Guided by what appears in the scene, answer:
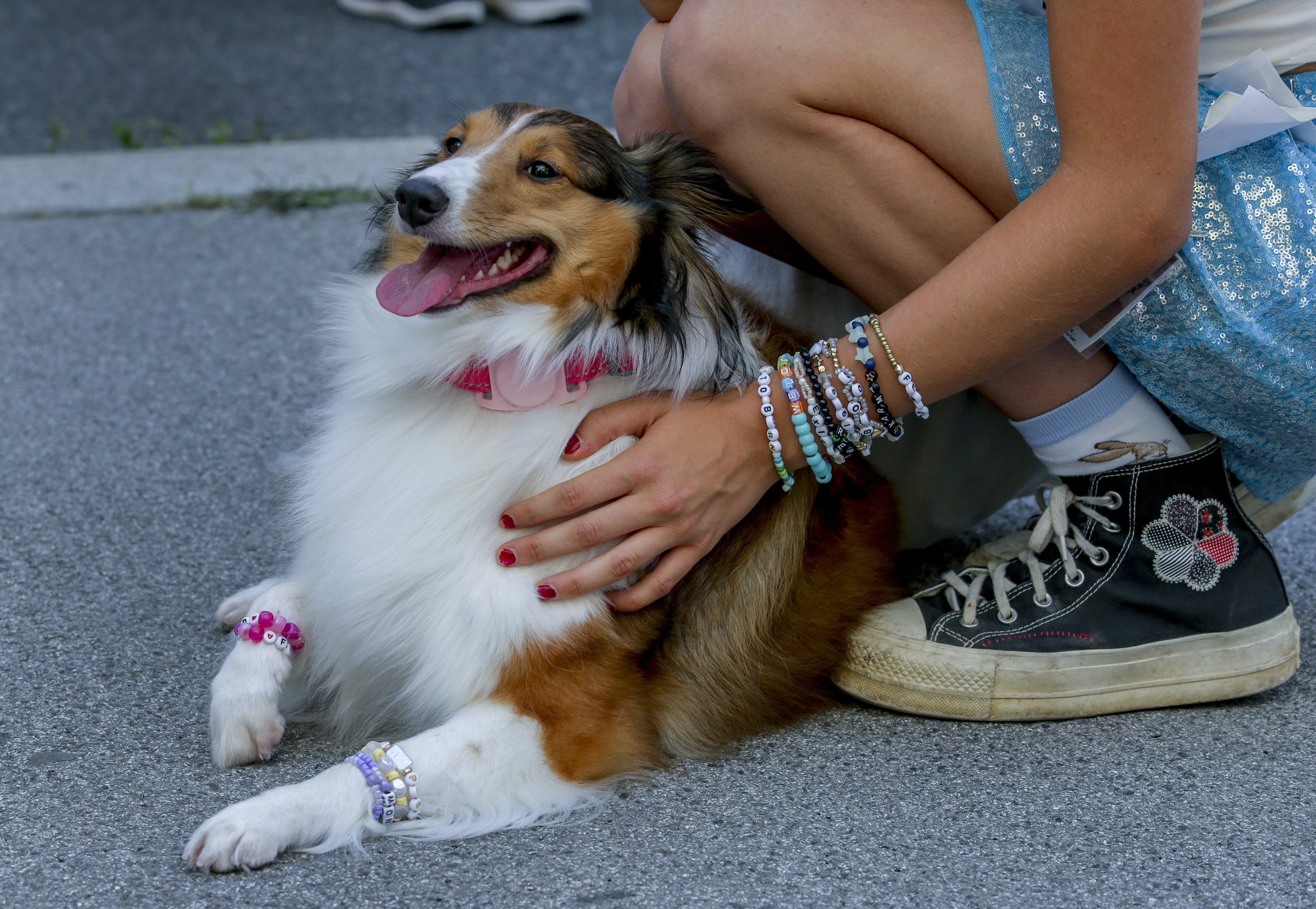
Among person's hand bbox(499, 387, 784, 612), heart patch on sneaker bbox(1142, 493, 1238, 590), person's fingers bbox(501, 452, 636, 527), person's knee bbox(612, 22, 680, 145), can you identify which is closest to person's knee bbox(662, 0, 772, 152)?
person's knee bbox(612, 22, 680, 145)

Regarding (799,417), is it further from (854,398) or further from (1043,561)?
(1043,561)

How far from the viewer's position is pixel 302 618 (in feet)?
6.54

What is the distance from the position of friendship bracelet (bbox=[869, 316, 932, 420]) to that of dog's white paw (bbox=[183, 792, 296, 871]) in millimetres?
1090

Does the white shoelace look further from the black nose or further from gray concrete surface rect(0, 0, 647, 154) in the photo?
gray concrete surface rect(0, 0, 647, 154)

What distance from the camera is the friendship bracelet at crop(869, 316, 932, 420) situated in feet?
5.97

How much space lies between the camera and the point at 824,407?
1867 mm

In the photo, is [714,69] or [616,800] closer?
[616,800]

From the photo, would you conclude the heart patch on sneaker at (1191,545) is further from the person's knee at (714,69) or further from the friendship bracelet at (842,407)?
the person's knee at (714,69)

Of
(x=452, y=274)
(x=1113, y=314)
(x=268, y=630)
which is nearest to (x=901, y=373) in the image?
(x=1113, y=314)

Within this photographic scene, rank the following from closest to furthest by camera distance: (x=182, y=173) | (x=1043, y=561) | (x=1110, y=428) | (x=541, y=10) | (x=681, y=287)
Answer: (x=681, y=287), (x=1110, y=428), (x=1043, y=561), (x=182, y=173), (x=541, y=10)

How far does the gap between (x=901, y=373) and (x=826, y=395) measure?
0.40 ft

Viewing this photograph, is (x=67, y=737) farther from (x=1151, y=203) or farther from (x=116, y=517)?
(x=1151, y=203)

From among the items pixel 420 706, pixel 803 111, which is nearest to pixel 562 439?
pixel 420 706

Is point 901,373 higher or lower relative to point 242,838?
higher
